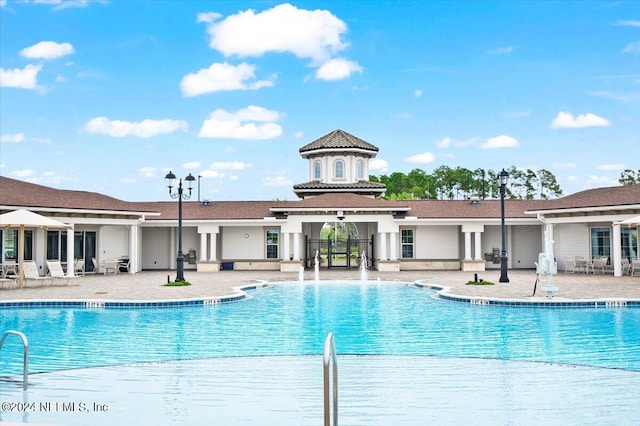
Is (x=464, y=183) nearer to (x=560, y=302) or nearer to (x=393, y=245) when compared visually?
(x=393, y=245)

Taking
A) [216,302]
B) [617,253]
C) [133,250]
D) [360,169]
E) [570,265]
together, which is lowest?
[216,302]

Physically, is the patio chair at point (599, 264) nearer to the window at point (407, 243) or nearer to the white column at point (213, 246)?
the window at point (407, 243)

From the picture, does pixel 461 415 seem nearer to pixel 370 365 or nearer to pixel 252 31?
pixel 370 365

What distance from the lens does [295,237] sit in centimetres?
3030

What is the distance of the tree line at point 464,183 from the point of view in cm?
7300

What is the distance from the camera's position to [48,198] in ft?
86.2

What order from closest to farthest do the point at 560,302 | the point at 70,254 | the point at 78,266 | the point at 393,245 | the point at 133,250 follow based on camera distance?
1. the point at 560,302
2. the point at 70,254
3. the point at 78,266
4. the point at 133,250
5. the point at 393,245

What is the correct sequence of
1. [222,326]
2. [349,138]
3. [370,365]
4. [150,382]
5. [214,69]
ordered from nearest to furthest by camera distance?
[150,382] < [370,365] < [222,326] < [214,69] < [349,138]

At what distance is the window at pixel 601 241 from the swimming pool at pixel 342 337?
546 inches

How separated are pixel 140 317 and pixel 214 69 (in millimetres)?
23969

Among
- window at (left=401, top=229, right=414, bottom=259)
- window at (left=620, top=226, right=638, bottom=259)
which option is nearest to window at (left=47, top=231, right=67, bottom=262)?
window at (left=401, top=229, right=414, bottom=259)

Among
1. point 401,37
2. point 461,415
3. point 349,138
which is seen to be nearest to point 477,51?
point 401,37

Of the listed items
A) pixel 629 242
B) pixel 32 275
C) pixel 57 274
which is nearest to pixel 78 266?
pixel 57 274

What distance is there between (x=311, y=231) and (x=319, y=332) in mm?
22939
